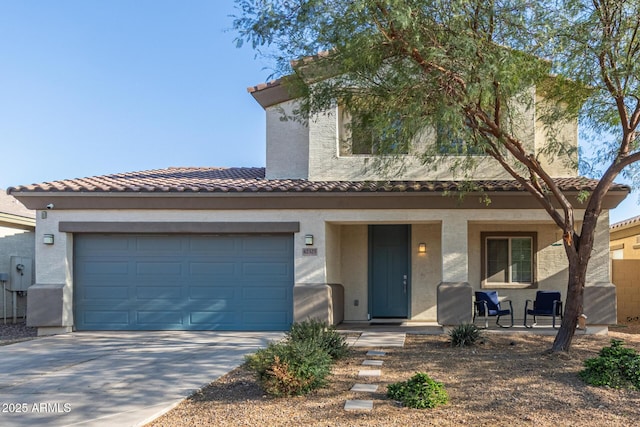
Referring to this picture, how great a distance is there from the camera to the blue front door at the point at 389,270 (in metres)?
15.3

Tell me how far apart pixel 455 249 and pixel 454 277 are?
2.09 feet

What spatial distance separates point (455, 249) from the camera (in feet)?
43.4

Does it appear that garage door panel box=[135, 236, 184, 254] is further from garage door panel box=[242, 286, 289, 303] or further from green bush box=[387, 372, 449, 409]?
green bush box=[387, 372, 449, 409]

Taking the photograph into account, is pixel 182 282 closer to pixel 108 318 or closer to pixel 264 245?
pixel 108 318

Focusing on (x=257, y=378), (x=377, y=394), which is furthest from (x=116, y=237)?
(x=377, y=394)

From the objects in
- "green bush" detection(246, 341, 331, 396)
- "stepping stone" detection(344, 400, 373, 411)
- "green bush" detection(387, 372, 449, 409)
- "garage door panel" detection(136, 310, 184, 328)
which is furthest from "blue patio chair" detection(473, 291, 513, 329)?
"stepping stone" detection(344, 400, 373, 411)

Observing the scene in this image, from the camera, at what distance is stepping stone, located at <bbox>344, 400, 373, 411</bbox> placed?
21.9 ft

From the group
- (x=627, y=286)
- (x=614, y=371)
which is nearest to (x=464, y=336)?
(x=614, y=371)

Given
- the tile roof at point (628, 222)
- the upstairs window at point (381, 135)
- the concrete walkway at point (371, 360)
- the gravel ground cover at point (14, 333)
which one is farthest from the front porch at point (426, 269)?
the tile roof at point (628, 222)

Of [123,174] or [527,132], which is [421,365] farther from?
[123,174]

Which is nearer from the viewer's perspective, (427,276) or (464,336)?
(464,336)

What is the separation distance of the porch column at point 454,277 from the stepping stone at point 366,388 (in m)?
5.58

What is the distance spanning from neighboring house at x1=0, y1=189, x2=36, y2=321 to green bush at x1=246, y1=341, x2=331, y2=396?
11.7 metres

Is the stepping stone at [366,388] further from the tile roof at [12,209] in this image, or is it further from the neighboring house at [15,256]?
the tile roof at [12,209]
